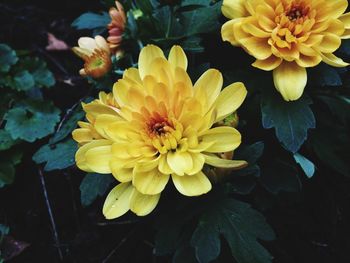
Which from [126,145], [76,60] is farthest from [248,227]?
[76,60]

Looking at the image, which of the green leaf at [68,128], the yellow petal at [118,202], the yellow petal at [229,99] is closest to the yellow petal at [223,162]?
the yellow petal at [229,99]

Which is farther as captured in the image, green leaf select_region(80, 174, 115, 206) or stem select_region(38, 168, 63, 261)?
stem select_region(38, 168, 63, 261)

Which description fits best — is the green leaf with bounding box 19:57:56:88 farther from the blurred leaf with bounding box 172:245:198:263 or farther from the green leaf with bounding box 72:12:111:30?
the blurred leaf with bounding box 172:245:198:263

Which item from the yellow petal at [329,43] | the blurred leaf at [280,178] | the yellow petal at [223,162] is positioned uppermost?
the yellow petal at [329,43]

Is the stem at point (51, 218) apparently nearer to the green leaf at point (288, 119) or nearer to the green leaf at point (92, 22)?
the green leaf at point (92, 22)

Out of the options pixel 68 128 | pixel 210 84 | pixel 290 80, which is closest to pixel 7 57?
pixel 68 128

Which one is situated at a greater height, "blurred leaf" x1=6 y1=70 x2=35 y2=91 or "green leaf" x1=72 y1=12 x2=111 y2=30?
"green leaf" x1=72 y1=12 x2=111 y2=30

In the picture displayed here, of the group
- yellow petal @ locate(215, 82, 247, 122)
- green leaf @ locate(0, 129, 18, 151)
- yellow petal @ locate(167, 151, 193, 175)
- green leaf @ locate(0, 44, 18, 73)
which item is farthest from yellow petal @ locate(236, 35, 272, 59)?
green leaf @ locate(0, 44, 18, 73)
